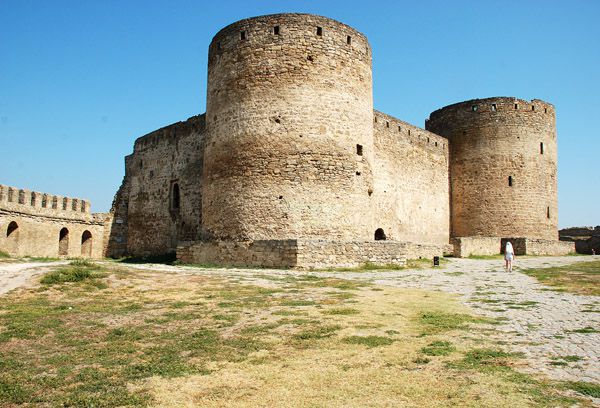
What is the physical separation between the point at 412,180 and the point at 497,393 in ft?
68.7

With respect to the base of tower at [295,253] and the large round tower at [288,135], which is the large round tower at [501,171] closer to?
the large round tower at [288,135]

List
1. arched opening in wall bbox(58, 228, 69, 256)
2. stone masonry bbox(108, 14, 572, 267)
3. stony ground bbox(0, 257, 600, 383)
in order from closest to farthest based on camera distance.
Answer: stony ground bbox(0, 257, 600, 383) < stone masonry bbox(108, 14, 572, 267) < arched opening in wall bbox(58, 228, 69, 256)

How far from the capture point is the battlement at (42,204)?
1962 centimetres

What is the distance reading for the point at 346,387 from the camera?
4.38m

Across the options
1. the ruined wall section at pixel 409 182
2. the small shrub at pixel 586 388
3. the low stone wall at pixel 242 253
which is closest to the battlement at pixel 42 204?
the low stone wall at pixel 242 253

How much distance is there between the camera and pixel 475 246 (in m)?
24.3

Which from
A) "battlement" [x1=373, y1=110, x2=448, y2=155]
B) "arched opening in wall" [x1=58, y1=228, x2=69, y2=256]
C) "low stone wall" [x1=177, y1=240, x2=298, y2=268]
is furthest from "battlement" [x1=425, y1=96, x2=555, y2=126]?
"arched opening in wall" [x1=58, y1=228, x2=69, y2=256]

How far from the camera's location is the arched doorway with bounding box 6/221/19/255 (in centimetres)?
1969

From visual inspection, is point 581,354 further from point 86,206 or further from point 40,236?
point 86,206

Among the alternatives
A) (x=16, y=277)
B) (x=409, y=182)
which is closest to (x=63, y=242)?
(x=16, y=277)

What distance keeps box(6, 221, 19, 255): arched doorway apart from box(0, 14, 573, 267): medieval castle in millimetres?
67

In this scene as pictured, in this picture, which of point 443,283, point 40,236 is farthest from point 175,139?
point 443,283

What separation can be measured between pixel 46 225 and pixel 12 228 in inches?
74.9

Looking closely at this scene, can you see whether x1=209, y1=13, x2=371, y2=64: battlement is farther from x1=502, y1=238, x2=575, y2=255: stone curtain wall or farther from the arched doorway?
x1=502, y1=238, x2=575, y2=255: stone curtain wall
